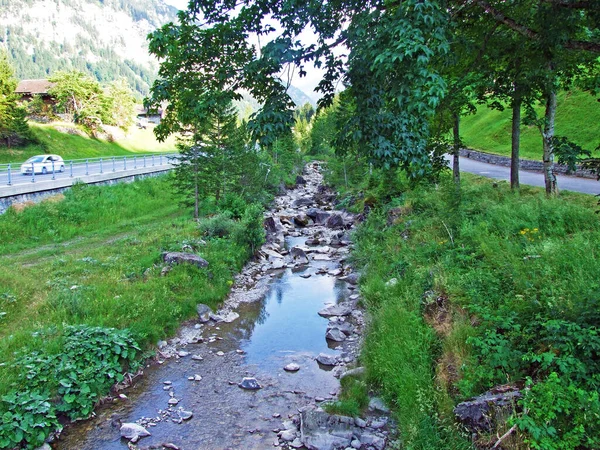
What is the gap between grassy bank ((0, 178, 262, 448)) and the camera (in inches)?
339

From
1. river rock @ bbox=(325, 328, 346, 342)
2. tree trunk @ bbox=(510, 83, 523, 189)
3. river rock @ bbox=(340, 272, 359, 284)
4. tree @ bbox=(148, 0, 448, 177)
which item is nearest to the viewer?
tree @ bbox=(148, 0, 448, 177)

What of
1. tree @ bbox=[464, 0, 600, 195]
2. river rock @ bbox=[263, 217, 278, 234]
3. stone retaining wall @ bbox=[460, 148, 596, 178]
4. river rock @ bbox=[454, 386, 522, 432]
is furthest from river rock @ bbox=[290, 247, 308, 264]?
river rock @ bbox=[454, 386, 522, 432]

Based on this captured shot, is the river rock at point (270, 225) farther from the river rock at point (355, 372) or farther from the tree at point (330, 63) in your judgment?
the tree at point (330, 63)

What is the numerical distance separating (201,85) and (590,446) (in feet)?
24.2

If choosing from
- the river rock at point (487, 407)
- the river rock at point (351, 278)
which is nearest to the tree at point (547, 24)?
the river rock at point (487, 407)

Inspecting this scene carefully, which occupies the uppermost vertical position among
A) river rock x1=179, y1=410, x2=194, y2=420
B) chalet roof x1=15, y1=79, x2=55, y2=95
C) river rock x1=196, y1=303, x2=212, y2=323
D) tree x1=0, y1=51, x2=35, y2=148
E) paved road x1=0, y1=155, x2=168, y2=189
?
chalet roof x1=15, y1=79, x2=55, y2=95

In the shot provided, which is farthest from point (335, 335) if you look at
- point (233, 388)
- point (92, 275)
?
point (92, 275)

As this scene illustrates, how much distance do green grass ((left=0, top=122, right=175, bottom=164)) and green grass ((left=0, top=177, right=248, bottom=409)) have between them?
64.1 ft

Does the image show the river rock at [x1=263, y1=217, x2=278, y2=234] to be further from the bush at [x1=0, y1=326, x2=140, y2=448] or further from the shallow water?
the bush at [x1=0, y1=326, x2=140, y2=448]

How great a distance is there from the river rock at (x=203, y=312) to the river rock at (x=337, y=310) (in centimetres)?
392

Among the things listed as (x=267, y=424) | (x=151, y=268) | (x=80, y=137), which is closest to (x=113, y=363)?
(x=267, y=424)

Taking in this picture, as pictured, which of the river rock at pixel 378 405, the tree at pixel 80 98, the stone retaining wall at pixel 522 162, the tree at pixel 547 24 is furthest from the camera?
the tree at pixel 80 98

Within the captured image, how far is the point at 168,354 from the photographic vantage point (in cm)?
1148

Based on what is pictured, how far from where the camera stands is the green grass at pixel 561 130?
101 feet
